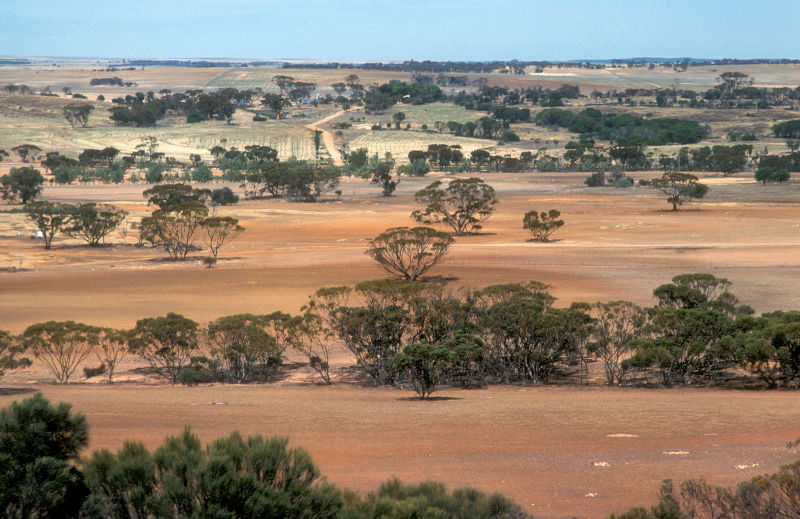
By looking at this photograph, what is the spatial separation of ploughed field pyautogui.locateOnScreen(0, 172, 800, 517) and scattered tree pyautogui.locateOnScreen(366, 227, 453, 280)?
114 cm

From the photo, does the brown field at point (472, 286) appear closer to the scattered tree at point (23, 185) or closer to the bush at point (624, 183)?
the bush at point (624, 183)

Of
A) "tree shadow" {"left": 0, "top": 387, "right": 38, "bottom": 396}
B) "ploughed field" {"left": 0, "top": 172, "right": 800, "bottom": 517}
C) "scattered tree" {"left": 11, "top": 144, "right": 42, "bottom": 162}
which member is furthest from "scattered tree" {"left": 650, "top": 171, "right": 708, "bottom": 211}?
"scattered tree" {"left": 11, "top": 144, "right": 42, "bottom": 162}

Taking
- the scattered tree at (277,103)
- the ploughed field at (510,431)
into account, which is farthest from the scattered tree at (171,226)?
the scattered tree at (277,103)

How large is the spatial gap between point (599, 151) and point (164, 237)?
300 ft

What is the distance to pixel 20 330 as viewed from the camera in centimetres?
3025

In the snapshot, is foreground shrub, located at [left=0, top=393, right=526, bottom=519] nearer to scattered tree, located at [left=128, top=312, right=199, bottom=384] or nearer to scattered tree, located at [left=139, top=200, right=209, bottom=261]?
scattered tree, located at [left=128, top=312, right=199, bottom=384]

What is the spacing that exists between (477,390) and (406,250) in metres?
19.2

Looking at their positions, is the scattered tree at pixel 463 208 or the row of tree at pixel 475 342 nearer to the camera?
the row of tree at pixel 475 342

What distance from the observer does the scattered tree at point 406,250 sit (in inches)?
1592

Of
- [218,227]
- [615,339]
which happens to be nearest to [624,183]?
[218,227]

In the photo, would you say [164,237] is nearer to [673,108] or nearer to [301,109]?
[301,109]

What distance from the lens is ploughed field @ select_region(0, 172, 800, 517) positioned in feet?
46.5

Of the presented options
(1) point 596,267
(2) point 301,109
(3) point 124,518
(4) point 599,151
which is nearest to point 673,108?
(4) point 599,151

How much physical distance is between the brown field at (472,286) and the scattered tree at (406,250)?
4.51 ft
